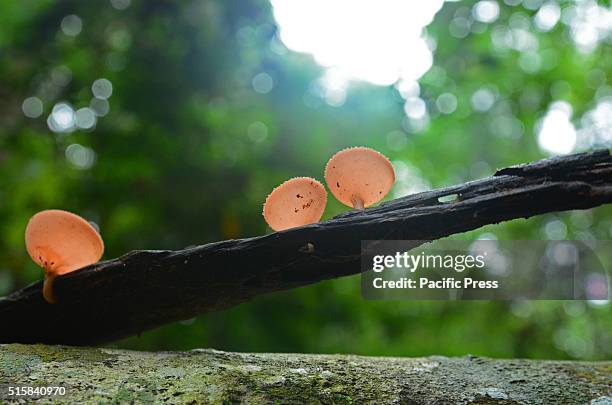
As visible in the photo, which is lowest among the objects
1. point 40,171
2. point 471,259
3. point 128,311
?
point 128,311

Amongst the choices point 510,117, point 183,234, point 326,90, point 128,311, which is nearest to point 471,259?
point 128,311

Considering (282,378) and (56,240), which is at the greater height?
(56,240)

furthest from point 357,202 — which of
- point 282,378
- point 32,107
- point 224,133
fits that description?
point 32,107

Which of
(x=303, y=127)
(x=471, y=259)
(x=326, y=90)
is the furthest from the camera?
(x=326, y=90)

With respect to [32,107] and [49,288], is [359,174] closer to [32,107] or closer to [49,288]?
[49,288]

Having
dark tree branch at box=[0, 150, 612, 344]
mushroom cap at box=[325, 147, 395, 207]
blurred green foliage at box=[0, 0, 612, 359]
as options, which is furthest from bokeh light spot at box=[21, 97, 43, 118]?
mushroom cap at box=[325, 147, 395, 207]

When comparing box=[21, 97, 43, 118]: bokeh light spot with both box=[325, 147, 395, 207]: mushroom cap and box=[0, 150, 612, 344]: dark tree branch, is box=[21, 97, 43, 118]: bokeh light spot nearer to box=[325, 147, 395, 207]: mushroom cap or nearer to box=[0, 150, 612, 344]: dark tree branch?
box=[0, 150, 612, 344]: dark tree branch

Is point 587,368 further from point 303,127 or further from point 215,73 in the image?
point 215,73
